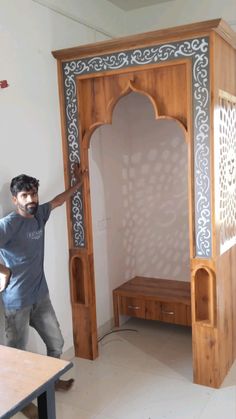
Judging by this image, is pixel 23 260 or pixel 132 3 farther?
pixel 132 3

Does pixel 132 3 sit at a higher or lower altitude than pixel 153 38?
higher

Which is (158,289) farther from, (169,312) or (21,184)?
(21,184)

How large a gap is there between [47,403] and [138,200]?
108 inches

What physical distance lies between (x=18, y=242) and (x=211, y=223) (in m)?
1.29

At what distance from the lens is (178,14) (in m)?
3.93

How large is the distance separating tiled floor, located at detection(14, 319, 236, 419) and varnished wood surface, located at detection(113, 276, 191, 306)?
38 centimetres

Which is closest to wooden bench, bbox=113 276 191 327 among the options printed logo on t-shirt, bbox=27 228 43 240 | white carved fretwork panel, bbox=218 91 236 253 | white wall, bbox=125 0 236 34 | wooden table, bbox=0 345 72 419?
white carved fretwork panel, bbox=218 91 236 253

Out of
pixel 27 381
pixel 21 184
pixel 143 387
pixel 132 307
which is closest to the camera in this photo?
pixel 27 381

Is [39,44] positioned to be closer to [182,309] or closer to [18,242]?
[18,242]

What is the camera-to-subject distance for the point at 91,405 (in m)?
2.93

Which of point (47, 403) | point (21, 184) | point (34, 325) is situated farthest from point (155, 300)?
point (47, 403)

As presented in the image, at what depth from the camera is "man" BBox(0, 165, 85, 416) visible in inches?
107

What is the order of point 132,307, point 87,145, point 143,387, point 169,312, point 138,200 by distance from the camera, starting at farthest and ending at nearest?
point 138,200, point 132,307, point 169,312, point 87,145, point 143,387

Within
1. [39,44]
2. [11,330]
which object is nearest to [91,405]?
[11,330]
